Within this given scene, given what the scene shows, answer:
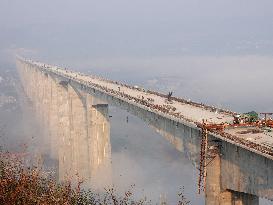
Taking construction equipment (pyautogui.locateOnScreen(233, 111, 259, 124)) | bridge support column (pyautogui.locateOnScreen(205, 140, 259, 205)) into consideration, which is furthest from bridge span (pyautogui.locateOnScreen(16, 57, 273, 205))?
construction equipment (pyautogui.locateOnScreen(233, 111, 259, 124))

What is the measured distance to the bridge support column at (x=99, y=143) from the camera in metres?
84.9

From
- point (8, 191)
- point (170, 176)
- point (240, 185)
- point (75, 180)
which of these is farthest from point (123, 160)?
point (8, 191)

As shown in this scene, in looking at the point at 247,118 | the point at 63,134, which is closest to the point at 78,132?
the point at 63,134

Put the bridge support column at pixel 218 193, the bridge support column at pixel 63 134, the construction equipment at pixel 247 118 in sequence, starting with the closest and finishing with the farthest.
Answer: the bridge support column at pixel 218 193, the construction equipment at pixel 247 118, the bridge support column at pixel 63 134

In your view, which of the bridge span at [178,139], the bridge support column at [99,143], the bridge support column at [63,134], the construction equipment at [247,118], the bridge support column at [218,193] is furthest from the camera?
the bridge support column at [63,134]

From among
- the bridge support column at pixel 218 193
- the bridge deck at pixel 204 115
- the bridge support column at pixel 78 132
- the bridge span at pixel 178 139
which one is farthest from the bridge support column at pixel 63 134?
the bridge support column at pixel 218 193

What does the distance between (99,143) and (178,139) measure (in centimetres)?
4500

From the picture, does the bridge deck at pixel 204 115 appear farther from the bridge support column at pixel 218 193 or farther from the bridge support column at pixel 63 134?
the bridge support column at pixel 63 134

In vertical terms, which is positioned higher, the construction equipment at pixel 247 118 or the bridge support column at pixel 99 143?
the construction equipment at pixel 247 118

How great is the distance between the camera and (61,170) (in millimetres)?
103375

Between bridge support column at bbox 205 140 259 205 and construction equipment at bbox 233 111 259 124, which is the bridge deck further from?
bridge support column at bbox 205 140 259 205

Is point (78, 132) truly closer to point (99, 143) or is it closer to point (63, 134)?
point (63, 134)

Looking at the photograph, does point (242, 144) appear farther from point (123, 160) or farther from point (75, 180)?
point (123, 160)

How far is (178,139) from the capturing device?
45.0 meters
